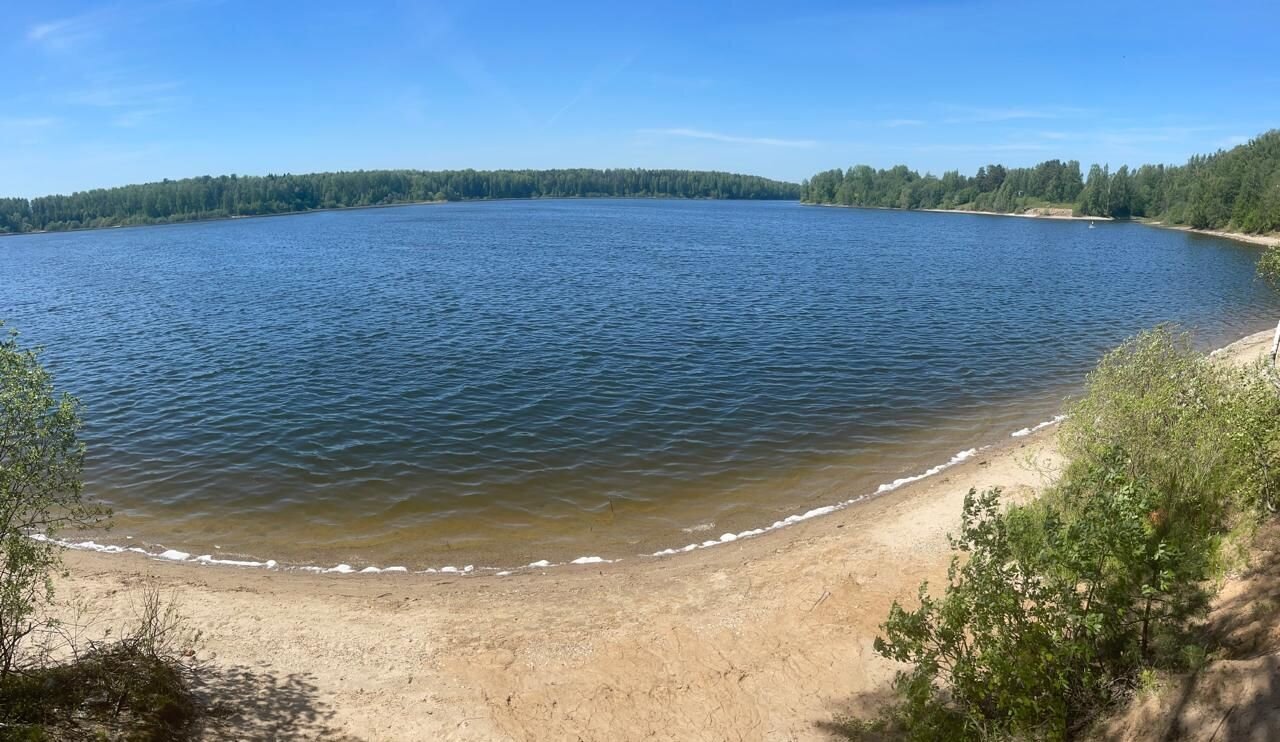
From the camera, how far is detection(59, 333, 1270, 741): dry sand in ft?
38.0

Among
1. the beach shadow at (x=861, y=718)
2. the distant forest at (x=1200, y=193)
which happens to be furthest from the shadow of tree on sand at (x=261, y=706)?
the distant forest at (x=1200, y=193)

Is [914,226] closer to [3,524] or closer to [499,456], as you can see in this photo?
[499,456]

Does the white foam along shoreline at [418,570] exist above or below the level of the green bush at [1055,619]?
below

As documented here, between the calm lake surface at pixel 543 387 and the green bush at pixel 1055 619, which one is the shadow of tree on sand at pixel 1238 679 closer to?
the green bush at pixel 1055 619

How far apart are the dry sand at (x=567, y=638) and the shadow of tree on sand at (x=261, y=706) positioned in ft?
0.11

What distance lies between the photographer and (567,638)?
1382 cm

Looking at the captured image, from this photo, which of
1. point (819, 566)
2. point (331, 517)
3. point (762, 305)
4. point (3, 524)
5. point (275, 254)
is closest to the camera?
point (3, 524)

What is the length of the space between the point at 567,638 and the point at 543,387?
17.1m

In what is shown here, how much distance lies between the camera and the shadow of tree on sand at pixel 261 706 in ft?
36.0

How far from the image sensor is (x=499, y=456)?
75.9 ft

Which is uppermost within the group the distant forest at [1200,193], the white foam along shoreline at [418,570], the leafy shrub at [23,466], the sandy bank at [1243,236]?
the distant forest at [1200,193]

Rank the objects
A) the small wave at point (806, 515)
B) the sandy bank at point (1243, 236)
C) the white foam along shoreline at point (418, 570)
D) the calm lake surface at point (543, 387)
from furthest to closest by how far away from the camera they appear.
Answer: the sandy bank at point (1243, 236), the calm lake surface at point (543, 387), the small wave at point (806, 515), the white foam along shoreline at point (418, 570)

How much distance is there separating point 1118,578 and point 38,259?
125745mm

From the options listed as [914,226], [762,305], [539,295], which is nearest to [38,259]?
[539,295]
